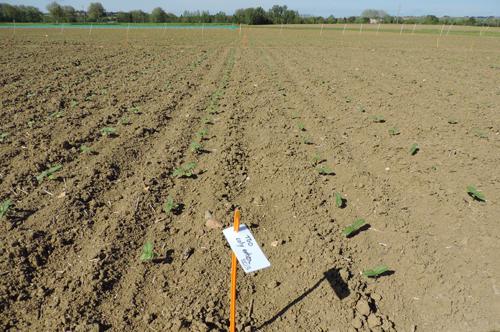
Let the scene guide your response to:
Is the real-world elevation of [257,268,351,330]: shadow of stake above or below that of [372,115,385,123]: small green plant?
below

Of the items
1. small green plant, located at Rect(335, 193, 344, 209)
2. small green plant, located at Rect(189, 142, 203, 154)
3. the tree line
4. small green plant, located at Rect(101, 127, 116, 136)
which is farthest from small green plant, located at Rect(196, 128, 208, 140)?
the tree line

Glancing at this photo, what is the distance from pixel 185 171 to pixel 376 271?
323cm

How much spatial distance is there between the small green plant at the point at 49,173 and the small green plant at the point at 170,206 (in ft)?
6.53

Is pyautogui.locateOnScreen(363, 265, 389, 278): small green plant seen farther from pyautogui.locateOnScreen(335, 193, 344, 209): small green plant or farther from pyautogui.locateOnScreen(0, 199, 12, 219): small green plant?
pyautogui.locateOnScreen(0, 199, 12, 219): small green plant

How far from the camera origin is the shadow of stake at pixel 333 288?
10.4ft

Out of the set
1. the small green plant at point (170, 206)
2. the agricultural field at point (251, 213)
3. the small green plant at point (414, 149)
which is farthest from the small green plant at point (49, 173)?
the small green plant at point (414, 149)

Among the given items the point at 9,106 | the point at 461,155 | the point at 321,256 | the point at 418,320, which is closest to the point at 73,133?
the point at 9,106

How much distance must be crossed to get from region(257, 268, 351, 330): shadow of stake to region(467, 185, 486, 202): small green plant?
263 centimetres

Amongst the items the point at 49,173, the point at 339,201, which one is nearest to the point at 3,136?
the point at 49,173

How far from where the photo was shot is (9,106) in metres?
8.85

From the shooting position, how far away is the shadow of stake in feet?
10.4

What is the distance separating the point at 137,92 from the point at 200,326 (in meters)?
9.15

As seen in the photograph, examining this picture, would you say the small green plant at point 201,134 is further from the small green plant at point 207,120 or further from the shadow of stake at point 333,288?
the shadow of stake at point 333,288

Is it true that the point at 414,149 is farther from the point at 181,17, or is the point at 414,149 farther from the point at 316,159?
the point at 181,17
